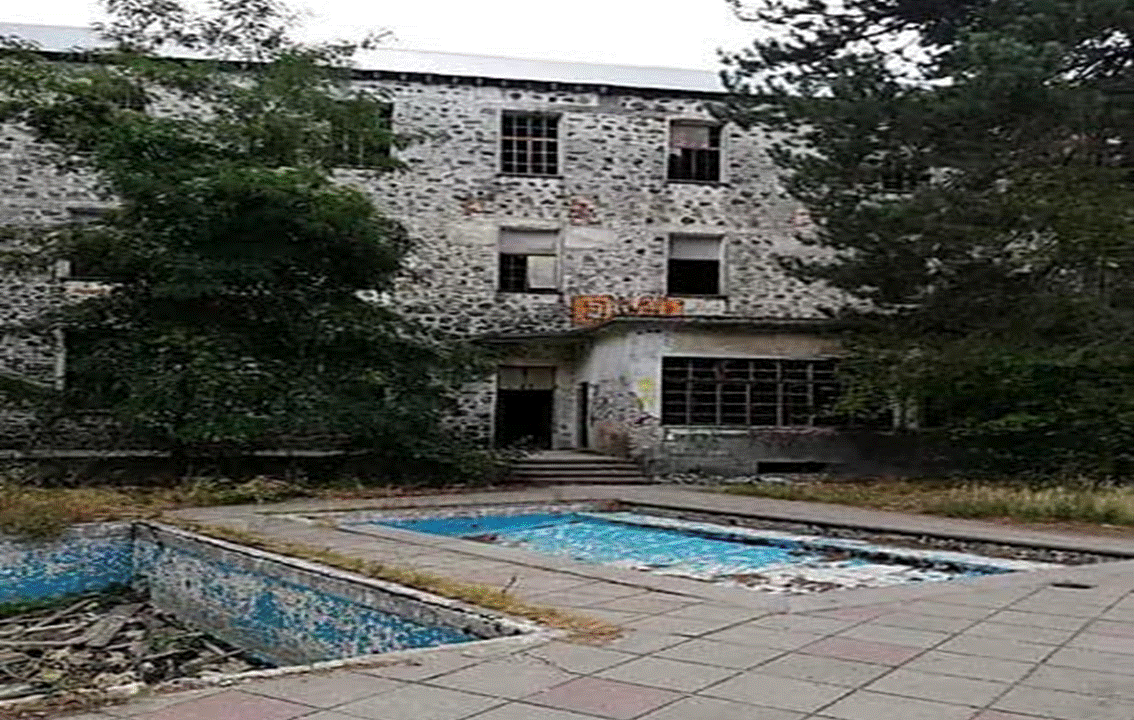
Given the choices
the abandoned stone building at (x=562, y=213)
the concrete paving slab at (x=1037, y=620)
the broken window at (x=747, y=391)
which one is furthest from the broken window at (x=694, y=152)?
the concrete paving slab at (x=1037, y=620)

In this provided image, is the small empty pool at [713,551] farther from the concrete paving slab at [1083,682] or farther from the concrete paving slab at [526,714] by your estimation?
the concrete paving slab at [526,714]

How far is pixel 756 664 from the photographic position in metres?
5.18

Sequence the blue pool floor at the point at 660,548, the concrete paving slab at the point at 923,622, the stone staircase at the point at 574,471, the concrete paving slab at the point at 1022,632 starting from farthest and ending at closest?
the stone staircase at the point at 574,471 < the blue pool floor at the point at 660,548 < the concrete paving slab at the point at 923,622 < the concrete paving slab at the point at 1022,632

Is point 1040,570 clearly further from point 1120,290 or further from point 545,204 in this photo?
point 545,204

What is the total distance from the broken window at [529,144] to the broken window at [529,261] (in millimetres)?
1362

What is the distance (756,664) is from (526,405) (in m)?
19.2

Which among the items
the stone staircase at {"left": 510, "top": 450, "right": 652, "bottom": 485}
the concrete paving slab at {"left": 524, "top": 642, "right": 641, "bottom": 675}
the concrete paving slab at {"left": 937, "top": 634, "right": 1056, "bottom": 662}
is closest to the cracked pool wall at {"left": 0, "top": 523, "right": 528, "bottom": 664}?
the concrete paving slab at {"left": 524, "top": 642, "right": 641, "bottom": 675}

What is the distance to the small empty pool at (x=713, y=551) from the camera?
371 inches

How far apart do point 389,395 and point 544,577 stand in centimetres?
1065

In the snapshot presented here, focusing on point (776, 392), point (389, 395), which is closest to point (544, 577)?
point (389, 395)

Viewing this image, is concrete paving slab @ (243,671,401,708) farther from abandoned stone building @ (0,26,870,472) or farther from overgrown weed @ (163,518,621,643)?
abandoned stone building @ (0,26,870,472)

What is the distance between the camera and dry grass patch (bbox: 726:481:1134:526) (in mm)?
13062

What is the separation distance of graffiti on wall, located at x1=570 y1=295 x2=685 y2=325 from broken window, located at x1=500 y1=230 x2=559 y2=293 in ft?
2.22

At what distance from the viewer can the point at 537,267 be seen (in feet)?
77.9
